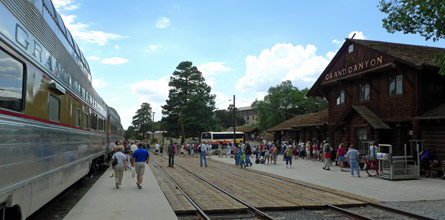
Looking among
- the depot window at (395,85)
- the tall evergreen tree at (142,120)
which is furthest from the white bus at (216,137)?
the tall evergreen tree at (142,120)

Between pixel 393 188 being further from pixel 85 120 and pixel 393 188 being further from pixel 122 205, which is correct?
pixel 85 120

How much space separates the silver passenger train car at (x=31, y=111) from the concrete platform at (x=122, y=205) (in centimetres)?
87

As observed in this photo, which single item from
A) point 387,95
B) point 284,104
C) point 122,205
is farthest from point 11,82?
point 284,104

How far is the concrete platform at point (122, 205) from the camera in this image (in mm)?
7789

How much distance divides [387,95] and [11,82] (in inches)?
831

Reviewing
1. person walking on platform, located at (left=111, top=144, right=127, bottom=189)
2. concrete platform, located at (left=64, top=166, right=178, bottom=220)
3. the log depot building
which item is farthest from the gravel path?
the log depot building

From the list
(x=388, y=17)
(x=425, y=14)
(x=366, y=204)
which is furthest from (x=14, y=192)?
(x=388, y=17)

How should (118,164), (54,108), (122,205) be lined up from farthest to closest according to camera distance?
(118,164) → (122,205) → (54,108)

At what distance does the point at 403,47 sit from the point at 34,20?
23.3 m

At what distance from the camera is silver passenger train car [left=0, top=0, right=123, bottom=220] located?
4.35m

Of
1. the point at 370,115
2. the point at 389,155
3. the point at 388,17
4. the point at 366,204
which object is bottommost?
the point at 366,204

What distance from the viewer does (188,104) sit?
6328cm

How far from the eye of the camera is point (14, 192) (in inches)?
177

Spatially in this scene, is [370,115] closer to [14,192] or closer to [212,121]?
[14,192]
